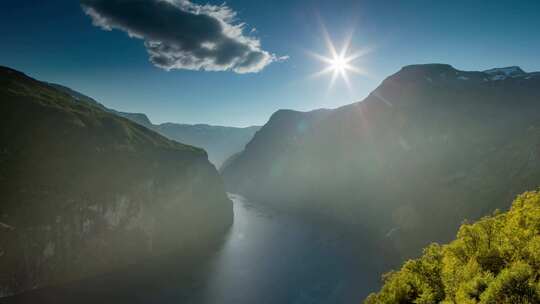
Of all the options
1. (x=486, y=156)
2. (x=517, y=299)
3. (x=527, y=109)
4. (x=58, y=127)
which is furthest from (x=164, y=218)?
(x=527, y=109)

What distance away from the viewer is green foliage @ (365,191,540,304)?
19.1 meters

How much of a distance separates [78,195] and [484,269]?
343 feet

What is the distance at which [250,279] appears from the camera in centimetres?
9150

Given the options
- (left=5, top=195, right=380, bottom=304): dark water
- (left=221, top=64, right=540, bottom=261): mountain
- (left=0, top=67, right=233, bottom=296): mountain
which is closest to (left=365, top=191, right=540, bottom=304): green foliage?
(left=5, top=195, right=380, bottom=304): dark water

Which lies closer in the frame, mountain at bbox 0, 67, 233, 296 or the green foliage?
the green foliage

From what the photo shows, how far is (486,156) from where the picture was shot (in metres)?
136

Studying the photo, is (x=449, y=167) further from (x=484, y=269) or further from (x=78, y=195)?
(x=78, y=195)

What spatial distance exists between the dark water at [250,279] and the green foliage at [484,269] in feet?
186

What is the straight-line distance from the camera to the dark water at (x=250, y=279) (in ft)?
254

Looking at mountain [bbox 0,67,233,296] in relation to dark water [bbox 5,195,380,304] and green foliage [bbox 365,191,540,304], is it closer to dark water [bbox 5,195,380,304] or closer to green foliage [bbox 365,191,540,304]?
dark water [bbox 5,195,380,304]

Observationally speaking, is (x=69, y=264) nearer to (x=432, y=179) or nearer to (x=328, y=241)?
(x=328, y=241)

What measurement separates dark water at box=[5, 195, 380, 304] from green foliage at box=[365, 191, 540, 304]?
56831 mm

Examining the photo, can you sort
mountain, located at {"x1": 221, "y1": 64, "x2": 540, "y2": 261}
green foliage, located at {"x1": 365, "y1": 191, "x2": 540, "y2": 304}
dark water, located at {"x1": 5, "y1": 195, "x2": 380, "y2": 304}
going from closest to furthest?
green foliage, located at {"x1": 365, "y1": 191, "x2": 540, "y2": 304}
dark water, located at {"x1": 5, "y1": 195, "x2": 380, "y2": 304}
mountain, located at {"x1": 221, "y1": 64, "x2": 540, "y2": 261}

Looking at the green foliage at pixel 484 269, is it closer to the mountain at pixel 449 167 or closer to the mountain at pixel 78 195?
the mountain at pixel 449 167
